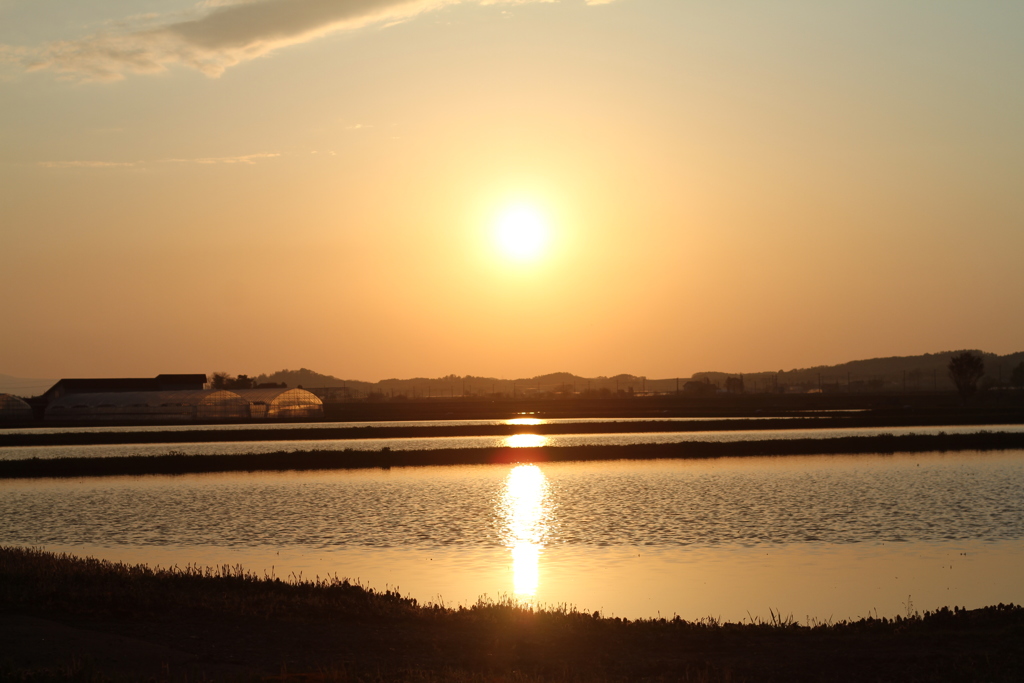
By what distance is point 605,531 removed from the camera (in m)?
27.8

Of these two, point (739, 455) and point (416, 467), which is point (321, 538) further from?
point (739, 455)

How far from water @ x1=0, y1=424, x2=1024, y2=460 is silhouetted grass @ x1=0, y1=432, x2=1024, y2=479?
378cm

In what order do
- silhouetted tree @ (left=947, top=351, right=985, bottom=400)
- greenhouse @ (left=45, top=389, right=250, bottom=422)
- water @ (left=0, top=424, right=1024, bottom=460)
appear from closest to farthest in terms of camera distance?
water @ (left=0, top=424, right=1024, bottom=460) < greenhouse @ (left=45, top=389, right=250, bottom=422) < silhouetted tree @ (left=947, top=351, right=985, bottom=400)

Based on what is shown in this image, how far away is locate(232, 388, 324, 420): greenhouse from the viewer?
110375mm

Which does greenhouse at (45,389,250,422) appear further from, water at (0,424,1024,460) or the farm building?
water at (0,424,1024,460)

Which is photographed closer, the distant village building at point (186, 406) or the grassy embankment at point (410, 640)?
the grassy embankment at point (410, 640)

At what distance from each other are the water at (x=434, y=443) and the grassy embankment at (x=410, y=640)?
40.5 metres

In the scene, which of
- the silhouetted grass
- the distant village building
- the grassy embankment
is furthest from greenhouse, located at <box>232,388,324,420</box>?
the grassy embankment

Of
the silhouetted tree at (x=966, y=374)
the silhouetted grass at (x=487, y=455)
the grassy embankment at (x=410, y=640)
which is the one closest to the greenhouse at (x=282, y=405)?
the silhouetted grass at (x=487, y=455)

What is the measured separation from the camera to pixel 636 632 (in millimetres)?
15648

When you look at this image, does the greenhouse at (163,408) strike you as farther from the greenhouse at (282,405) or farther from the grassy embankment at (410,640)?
the grassy embankment at (410,640)

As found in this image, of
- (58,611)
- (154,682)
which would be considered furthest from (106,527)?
(154,682)

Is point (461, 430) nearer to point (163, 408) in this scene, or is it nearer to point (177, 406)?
point (177, 406)

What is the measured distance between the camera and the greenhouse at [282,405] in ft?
362
